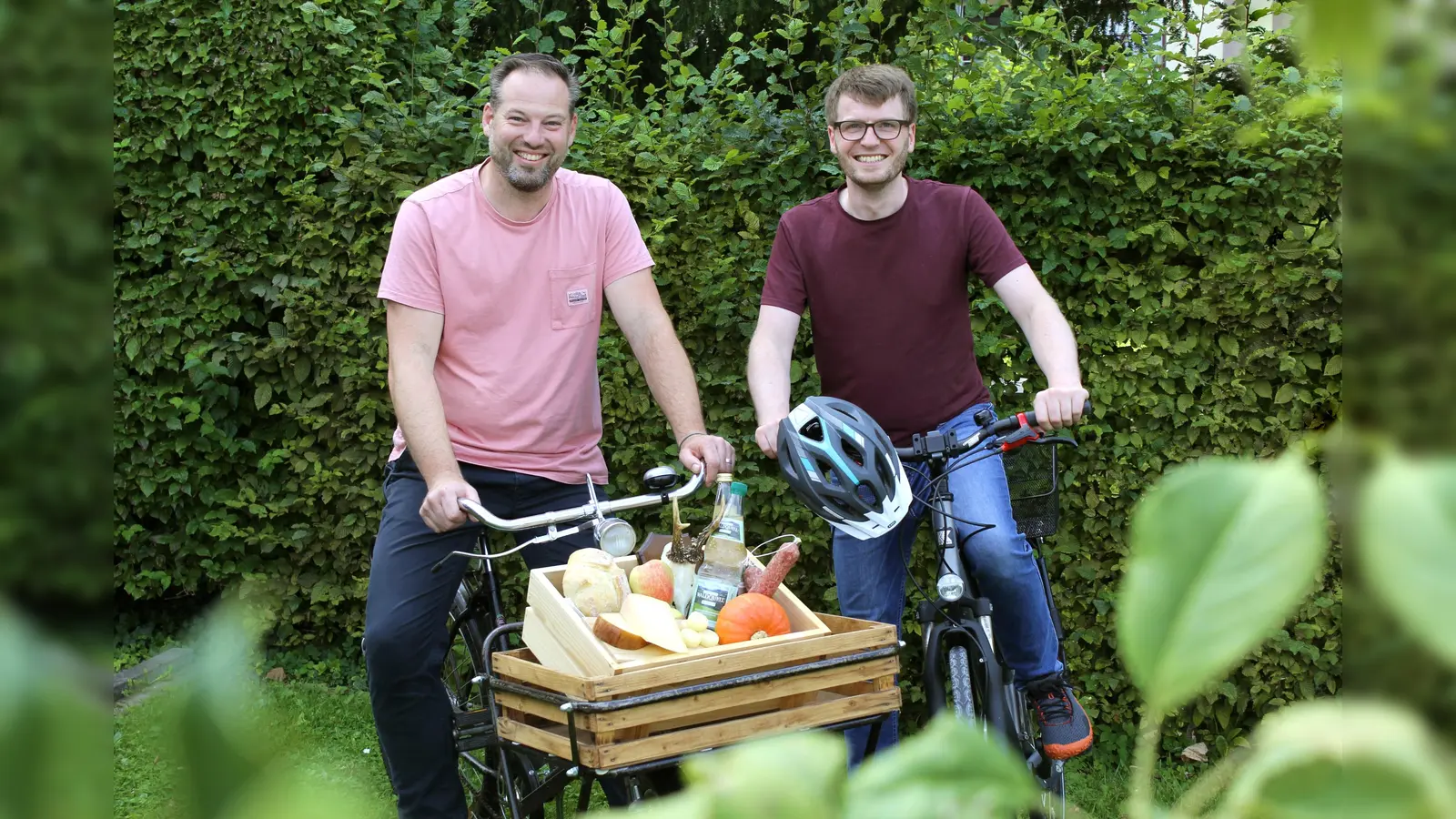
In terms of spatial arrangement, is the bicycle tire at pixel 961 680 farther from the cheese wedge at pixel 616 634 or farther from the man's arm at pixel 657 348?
the cheese wedge at pixel 616 634

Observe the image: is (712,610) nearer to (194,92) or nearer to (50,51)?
(50,51)

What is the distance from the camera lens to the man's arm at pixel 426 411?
2668 mm

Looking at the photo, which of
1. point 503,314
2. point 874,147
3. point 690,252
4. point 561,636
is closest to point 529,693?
point 561,636

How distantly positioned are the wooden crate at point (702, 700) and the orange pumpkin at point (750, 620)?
87 mm

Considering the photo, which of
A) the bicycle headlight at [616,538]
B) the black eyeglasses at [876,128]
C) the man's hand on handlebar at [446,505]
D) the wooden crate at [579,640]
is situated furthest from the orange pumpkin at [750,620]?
the black eyeglasses at [876,128]

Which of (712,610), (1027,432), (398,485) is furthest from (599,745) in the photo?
(1027,432)

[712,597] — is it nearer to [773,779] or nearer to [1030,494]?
[1030,494]

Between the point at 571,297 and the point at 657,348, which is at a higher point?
the point at 571,297

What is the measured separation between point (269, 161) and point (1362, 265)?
16.8 ft

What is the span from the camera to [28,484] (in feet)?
0.90

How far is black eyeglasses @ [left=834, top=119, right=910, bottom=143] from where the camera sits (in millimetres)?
3279

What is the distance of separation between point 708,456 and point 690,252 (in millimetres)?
1822

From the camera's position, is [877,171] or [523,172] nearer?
[523,172]

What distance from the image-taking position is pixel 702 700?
226cm
